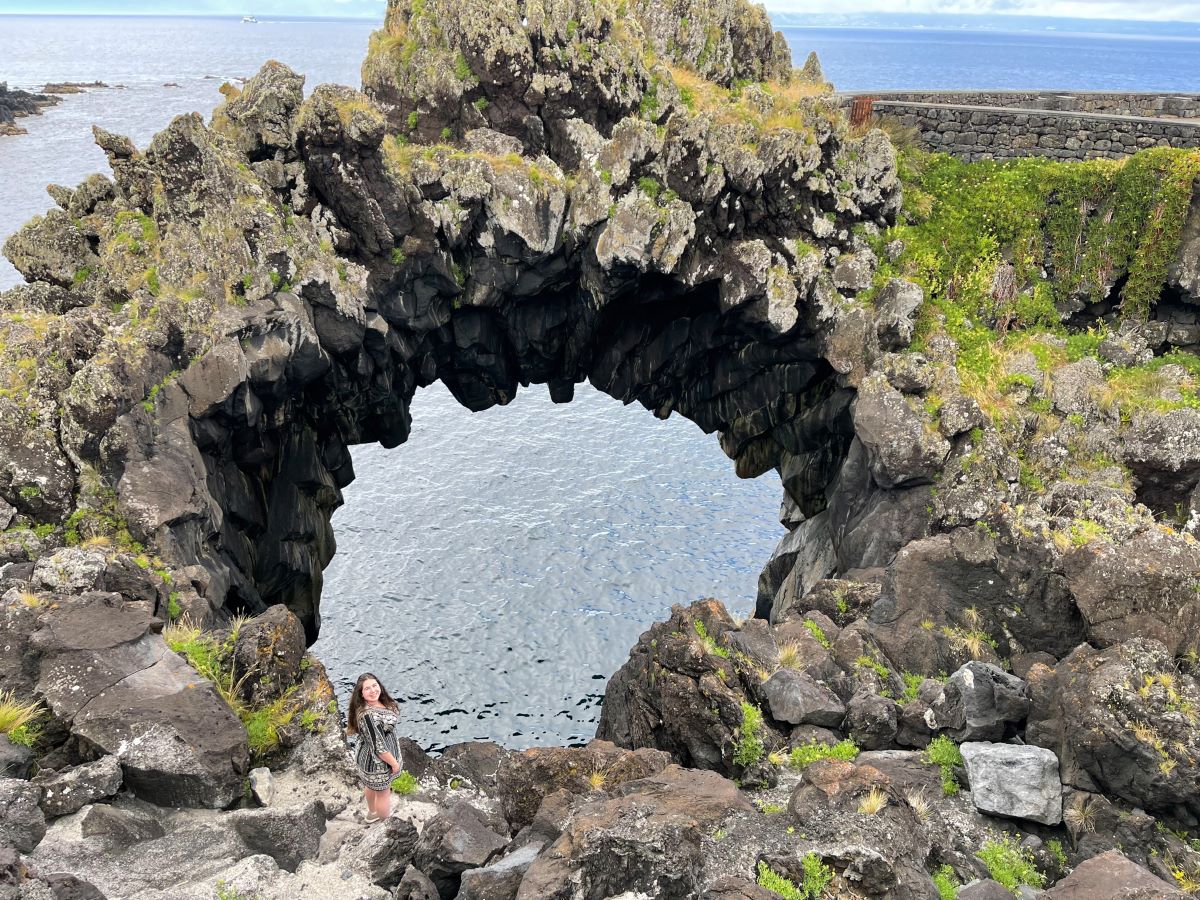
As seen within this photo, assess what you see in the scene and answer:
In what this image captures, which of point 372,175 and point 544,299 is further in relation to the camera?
point 544,299

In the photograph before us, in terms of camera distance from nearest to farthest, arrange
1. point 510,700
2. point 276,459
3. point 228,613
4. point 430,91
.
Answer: point 228,613, point 430,91, point 276,459, point 510,700

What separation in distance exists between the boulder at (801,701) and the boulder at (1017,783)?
10.3 ft

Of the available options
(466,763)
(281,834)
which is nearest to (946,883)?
(281,834)

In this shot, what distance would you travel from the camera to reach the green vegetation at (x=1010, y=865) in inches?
528

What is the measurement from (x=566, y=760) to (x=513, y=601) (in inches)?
1600

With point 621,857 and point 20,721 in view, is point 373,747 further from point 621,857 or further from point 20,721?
point 621,857

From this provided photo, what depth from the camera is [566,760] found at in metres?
14.6

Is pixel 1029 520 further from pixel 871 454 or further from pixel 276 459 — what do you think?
pixel 276 459

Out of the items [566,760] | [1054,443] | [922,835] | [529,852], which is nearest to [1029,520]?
[1054,443]

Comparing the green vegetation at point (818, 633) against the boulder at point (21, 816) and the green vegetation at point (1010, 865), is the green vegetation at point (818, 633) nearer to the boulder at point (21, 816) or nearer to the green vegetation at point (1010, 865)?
the green vegetation at point (1010, 865)

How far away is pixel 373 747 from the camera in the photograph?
46.2 feet

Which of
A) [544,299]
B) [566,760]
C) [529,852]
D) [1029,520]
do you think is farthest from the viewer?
[544,299]

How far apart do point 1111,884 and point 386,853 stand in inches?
372

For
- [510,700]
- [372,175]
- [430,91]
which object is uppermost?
[430,91]
